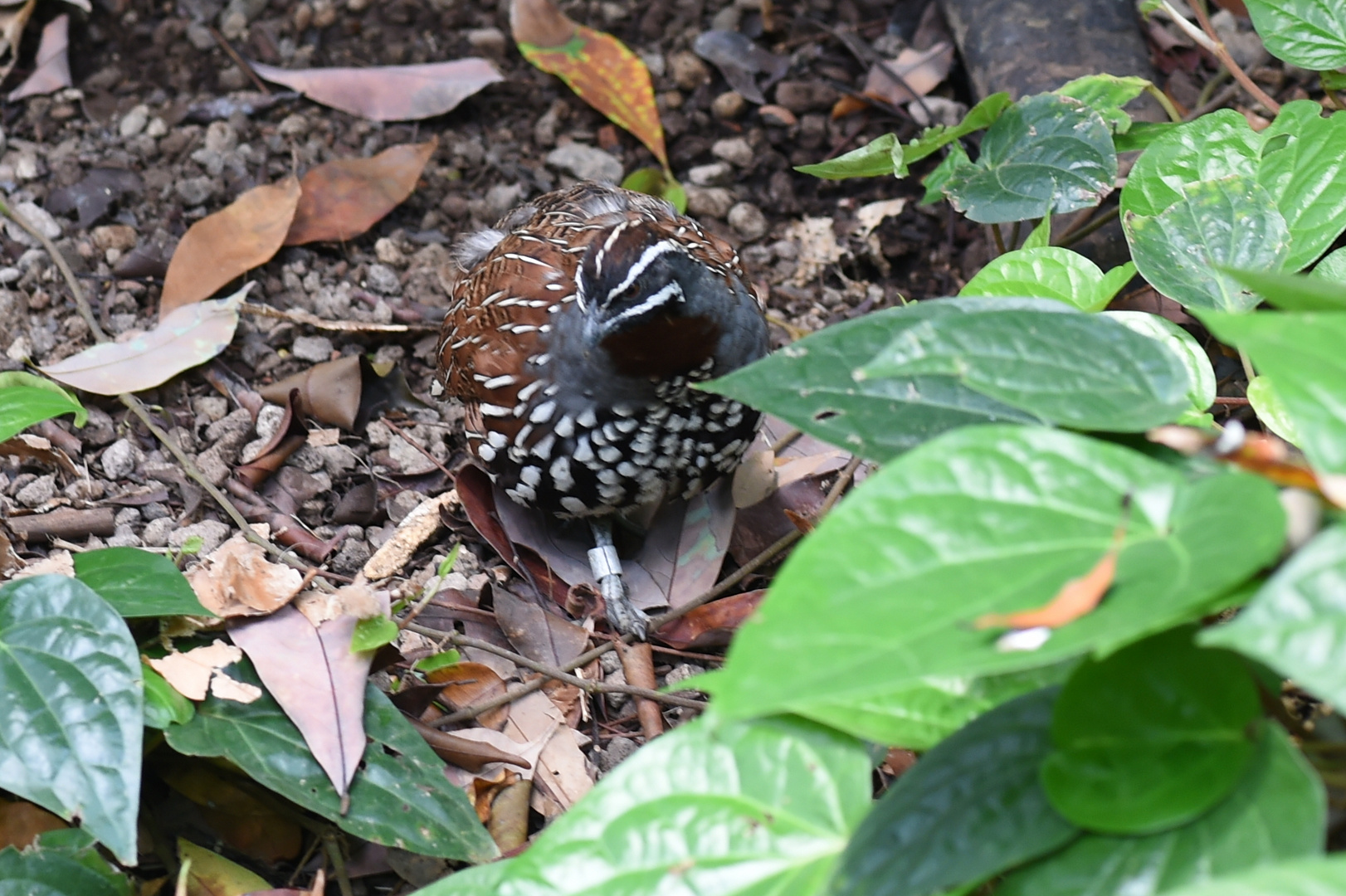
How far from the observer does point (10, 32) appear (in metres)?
4.63

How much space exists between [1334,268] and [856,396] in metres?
1.39

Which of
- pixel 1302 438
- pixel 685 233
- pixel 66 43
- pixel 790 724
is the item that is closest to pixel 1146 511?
pixel 1302 438

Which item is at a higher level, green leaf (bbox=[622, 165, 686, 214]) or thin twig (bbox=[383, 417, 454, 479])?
green leaf (bbox=[622, 165, 686, 214])

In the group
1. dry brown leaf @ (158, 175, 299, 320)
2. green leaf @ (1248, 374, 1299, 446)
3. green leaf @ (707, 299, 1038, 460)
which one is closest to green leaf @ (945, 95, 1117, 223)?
green leaf @ (1248, 374, 1299, 446)

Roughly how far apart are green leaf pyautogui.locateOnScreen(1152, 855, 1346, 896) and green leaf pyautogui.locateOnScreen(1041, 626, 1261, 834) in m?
0.27

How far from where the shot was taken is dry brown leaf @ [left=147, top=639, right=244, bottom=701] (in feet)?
7.94

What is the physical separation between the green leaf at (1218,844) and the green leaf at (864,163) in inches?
90.5

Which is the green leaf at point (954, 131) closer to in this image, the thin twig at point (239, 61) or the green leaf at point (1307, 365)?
the green leaf at point (1307, 365)

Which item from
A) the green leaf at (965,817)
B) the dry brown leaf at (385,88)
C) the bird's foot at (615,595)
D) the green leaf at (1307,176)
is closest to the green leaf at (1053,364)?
the green leaf at (965,817)

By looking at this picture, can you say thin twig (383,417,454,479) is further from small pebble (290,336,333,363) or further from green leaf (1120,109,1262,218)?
green leaf (1120,109,1262,218)

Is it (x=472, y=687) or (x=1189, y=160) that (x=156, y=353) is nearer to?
(x=472, y=687)

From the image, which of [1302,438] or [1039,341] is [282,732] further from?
[1302,438]

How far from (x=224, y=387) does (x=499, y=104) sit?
1757 millimetres

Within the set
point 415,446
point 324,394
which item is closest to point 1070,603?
point 415,446
